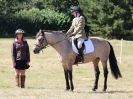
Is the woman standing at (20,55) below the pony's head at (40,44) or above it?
below

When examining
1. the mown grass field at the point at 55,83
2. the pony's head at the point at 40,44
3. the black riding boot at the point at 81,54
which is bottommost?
the mown grass field at the point at 55,83

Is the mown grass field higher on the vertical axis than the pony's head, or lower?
lower

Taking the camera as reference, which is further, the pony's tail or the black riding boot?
the pony's tail

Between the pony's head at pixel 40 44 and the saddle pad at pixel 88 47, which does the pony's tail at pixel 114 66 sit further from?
the pony's head at pixel 40 44

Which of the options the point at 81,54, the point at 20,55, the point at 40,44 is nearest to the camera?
the point at 40,44

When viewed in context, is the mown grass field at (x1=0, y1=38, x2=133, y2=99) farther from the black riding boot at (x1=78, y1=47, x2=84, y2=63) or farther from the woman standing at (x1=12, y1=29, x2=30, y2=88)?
the black riding boot at (x1=78, y1=47, x2=84, y2=63)

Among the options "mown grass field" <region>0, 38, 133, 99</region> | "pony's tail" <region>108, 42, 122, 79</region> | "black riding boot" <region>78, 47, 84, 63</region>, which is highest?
"black riding boot" <region>78, 47, 84, 63</region>

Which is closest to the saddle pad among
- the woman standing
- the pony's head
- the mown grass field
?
the pony's head

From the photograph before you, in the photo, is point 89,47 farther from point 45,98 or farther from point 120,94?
point 45,98

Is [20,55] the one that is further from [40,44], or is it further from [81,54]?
[81,54]

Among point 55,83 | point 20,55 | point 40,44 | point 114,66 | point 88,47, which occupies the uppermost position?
point 40,44

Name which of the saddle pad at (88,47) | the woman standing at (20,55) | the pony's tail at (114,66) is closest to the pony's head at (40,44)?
the saddle pad at (88,47)

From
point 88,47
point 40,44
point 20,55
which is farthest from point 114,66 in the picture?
point 20,55

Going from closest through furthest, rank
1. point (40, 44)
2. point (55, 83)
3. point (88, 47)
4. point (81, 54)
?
point (40, 44)
point (81, 54)
point (88, 47)
point (55, 83)
